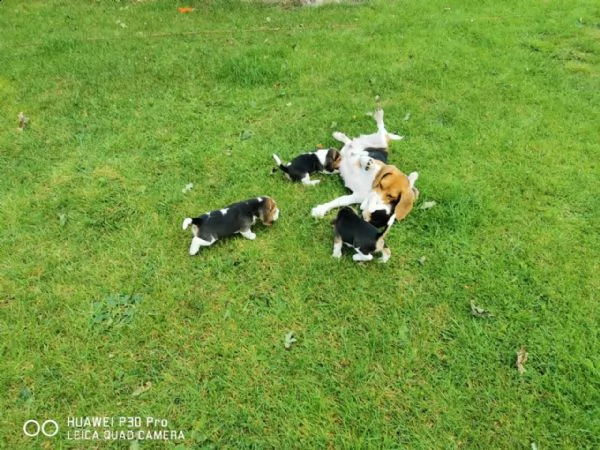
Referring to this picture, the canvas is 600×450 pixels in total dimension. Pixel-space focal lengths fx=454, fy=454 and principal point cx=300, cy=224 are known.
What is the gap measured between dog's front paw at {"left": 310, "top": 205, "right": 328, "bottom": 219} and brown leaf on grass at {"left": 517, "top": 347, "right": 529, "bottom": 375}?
240 cm

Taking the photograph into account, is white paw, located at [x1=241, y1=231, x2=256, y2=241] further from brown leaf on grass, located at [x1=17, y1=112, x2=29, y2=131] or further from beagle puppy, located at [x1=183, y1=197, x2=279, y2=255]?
brown leaf on grass, located at [x1=17, y1=112, x2=29, y2=131]

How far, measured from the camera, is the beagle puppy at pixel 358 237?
4418 mm

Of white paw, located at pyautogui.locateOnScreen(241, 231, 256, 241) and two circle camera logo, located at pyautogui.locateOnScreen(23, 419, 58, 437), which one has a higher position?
white paw, located at pyautogui.locateOnScreen(241, 231, 256, 241)

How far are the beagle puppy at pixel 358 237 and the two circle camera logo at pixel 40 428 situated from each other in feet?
9.31

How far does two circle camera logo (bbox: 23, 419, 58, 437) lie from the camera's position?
3451 mm

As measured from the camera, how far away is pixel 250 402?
3.62 meters

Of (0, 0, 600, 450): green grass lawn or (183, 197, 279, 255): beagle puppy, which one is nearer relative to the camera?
(0, 0, 600, 450): green grass lawn

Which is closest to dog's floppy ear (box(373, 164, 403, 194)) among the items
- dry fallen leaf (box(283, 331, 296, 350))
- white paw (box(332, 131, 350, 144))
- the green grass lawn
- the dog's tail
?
the green grass lawn

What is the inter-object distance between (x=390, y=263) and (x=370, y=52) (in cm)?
547

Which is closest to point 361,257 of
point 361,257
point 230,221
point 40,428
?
point 361,257

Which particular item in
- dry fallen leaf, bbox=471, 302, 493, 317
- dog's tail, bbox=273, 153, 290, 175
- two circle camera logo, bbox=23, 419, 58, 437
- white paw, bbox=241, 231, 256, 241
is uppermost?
dog's tail, bbox=273, 153, 290, 175

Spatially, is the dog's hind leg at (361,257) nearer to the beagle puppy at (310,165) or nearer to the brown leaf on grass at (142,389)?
the beagle puppy at (310,165)

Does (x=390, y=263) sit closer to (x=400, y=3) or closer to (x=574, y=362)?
(x=574, y=362)

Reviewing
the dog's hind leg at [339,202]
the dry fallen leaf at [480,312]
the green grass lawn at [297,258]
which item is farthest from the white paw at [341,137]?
the dry fallen leaf at [480,312]
